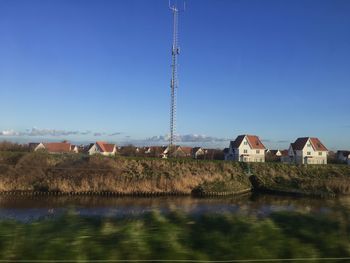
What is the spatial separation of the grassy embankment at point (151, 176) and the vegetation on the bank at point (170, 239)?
4092 centimetres

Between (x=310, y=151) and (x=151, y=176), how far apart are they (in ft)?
145

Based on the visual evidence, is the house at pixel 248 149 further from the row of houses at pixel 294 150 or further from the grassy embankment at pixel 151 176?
the grassy embankment at pixel 151 176

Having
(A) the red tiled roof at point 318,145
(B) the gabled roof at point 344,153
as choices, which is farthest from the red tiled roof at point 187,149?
(B) the gabled roof at point 344,153

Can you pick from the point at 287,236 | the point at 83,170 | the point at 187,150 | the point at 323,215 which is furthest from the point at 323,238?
the point at 187,150

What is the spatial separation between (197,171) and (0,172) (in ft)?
81.9

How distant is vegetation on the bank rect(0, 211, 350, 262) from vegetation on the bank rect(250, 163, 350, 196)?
44.0m

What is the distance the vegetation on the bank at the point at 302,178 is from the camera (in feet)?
169

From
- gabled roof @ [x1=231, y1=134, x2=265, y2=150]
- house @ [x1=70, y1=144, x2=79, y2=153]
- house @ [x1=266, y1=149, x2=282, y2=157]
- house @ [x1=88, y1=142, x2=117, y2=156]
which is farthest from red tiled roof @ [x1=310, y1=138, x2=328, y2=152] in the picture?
house @ [x1=70, y1=144, x2=79, y2=153]

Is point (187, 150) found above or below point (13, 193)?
above

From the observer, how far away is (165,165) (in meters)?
60.3

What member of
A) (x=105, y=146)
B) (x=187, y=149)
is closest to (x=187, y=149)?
(x=187, y=149)

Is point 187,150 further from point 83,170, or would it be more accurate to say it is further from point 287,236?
point 287,236

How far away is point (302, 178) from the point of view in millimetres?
59062

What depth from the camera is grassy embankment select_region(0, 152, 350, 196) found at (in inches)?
1891
